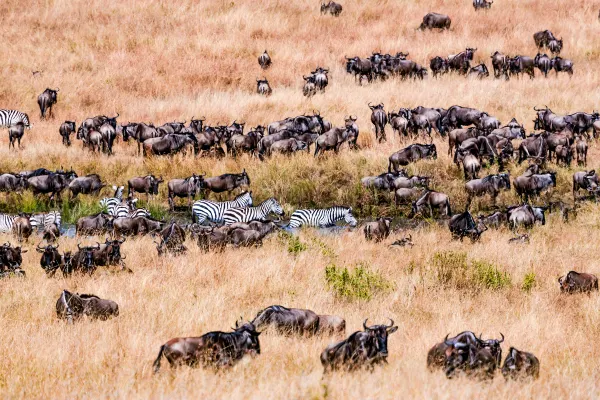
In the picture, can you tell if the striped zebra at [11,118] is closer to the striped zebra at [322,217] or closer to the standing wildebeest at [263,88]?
the standing wildebeest at [263,88]

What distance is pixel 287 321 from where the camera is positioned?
392 inches

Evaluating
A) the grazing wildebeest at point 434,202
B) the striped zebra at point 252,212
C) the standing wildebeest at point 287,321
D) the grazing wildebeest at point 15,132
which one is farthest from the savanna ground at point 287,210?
the grazing wildebeest at point 434,202

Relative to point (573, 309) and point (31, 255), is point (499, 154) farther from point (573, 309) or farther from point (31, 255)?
point (31, 255)

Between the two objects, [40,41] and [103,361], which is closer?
[103,361]

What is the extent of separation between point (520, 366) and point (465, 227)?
8.47 metres

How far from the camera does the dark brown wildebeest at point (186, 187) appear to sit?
20.3 m

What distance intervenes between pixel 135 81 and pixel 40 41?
624 cm

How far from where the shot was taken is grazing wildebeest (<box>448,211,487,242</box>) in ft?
53.7

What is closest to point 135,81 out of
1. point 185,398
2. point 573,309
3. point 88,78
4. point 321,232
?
point 88,78

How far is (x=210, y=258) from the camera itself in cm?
1430

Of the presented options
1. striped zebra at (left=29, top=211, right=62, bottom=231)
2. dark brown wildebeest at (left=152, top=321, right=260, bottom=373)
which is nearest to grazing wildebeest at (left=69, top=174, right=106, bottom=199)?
striped zebra at (left=29, top=211, right=62, bottom=231)

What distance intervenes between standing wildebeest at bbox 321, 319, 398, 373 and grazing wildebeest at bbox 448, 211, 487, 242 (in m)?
8.26

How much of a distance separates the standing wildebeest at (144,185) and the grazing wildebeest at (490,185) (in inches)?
300

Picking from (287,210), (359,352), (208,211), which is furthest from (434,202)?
(359,352)
